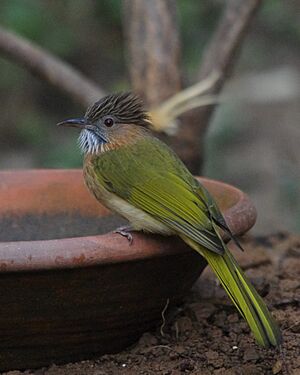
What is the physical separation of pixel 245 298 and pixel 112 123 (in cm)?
112

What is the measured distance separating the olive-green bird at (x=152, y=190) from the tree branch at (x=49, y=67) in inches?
68.1

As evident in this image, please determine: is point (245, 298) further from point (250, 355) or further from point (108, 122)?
point (108, 122)

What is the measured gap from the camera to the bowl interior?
14.6 ft

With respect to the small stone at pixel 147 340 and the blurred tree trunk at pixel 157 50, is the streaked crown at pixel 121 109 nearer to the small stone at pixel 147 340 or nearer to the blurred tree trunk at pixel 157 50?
the small stone at pixel 147 340

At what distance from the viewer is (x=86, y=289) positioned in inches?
133

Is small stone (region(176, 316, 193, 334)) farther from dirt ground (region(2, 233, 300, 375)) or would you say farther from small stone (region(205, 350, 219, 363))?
small stone (region(205, 350, 219, 363))

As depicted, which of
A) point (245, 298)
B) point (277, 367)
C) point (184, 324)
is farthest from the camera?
point (184, 324)

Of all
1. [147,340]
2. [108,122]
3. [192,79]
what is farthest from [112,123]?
[192,79]

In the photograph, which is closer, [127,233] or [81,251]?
[81,251]

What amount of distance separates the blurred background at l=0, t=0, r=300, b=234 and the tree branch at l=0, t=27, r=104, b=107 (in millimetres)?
2326

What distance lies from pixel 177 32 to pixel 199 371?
287cm

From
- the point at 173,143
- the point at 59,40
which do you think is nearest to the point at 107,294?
the point at 173,143

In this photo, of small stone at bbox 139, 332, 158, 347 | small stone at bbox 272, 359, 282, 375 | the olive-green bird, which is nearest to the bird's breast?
the olive-green bird

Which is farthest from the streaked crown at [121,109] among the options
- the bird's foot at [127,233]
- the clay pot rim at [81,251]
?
the clay pot rim at [81,251]
